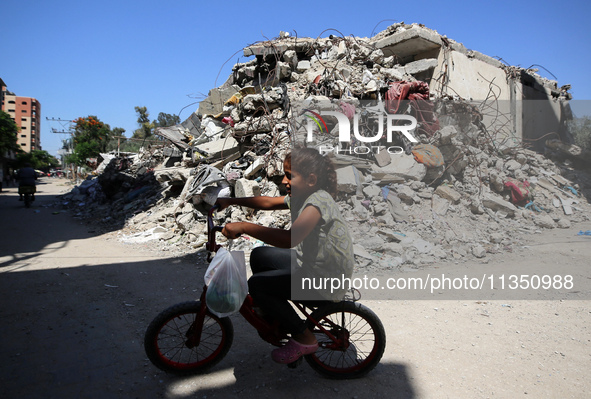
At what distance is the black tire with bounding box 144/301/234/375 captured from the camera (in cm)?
225

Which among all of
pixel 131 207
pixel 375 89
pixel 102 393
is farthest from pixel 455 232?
pixel 131 207

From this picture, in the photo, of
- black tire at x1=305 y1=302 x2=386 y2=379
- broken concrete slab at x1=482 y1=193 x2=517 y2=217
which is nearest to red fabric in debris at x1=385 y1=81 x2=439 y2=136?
broken concrete slab at x1=482 y1=193 x2=517 y2=217

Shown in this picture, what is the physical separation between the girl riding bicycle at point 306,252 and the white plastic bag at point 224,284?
14cm

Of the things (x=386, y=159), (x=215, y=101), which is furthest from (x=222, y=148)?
(x=215, y=101)

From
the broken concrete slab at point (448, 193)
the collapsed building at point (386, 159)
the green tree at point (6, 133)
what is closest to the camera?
the collapsed building at point (386, 159)

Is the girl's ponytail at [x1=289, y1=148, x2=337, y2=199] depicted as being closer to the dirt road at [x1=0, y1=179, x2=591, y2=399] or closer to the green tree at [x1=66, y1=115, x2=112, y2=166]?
the dirt road at [x1=0, y1=179, x2=591, y2=399]

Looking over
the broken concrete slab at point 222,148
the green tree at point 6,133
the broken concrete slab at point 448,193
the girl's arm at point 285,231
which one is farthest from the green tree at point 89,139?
the girl's arm at point 285,231

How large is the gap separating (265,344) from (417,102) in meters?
7.22

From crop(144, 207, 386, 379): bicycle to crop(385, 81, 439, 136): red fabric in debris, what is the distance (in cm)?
681

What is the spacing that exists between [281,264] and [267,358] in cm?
82

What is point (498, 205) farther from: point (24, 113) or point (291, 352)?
point (24, 113)

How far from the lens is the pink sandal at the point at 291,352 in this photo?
214 centimetres

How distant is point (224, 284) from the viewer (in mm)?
2068

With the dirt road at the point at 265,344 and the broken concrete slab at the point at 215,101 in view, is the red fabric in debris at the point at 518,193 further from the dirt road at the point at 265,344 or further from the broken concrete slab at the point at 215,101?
the broken concrete slab at the point at 215,101
